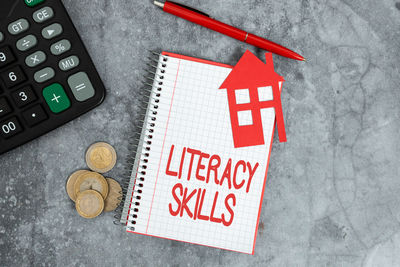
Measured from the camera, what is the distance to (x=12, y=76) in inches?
18.6

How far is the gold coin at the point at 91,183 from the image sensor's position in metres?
0.50

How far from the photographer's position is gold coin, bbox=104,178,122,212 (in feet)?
1.67

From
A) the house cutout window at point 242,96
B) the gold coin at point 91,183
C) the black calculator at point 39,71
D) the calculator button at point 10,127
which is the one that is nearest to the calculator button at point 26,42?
the black calculator at point 39,71

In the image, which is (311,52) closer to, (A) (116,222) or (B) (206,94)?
(B) (206,94)

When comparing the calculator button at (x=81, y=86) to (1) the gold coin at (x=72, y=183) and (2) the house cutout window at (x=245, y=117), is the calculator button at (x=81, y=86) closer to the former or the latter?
(1) the gold coin at (x=72, y=183)

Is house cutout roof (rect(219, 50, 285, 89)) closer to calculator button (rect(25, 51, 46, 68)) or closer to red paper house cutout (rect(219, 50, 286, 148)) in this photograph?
red paper house cutout (rect(219, 50, 286, 148))

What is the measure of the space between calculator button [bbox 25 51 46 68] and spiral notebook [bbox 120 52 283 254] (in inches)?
6.3

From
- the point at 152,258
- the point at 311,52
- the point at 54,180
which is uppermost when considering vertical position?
the point at 311,52

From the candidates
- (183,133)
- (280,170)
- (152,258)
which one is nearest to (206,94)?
(183,133)

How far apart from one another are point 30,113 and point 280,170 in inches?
15.8

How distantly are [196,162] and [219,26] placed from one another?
219 mm

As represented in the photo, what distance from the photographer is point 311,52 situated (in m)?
0.52

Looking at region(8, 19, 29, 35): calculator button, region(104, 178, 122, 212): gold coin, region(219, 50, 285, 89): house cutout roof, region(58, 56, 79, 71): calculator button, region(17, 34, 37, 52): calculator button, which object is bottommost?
region(104, 178, 122, 212): gold coin

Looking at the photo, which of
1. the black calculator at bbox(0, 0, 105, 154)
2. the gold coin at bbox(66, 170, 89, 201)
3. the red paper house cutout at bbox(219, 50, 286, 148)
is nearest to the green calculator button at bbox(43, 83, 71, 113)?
the black calculator at bbox(0, 0, 105, 154)
